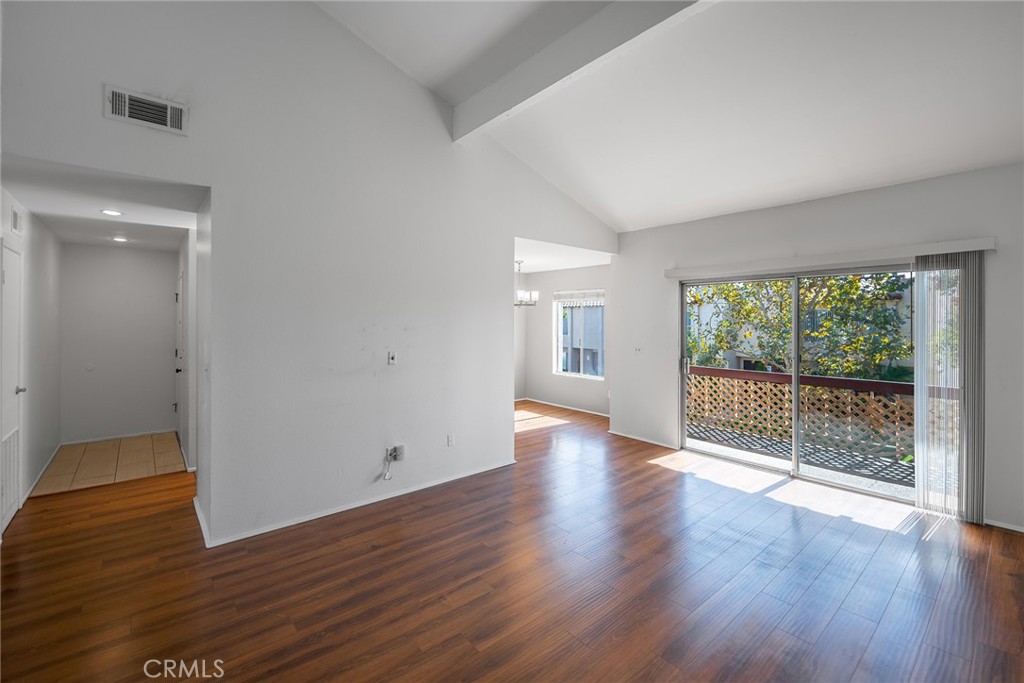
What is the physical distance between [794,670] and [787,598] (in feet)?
1.86

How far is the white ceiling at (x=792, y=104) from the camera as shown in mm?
2451

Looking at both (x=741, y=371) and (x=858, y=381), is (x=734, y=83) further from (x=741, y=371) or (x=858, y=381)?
(x=741, y=371)

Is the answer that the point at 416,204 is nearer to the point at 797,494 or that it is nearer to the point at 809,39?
the point at 809,39

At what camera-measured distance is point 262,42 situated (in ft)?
9.78

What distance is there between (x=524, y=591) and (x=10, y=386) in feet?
12.3

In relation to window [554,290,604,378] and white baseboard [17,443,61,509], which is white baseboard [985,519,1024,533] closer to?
window [554,290,604,378]

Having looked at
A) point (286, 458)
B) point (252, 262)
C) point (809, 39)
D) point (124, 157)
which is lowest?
point (286, 458)

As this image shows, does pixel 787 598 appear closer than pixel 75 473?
Yes

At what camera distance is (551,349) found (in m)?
7.88

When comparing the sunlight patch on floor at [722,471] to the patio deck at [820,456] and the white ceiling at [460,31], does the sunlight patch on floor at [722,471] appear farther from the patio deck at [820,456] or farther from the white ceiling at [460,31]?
the white ceiling at [460,31]

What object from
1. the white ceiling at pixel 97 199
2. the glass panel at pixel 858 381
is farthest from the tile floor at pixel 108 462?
the glass panel at pixel 858 381

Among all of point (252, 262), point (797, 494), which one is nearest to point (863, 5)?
point (797, 494)

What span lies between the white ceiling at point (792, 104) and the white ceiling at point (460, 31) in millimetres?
430

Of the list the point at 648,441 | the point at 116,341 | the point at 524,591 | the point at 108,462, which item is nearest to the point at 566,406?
the point at 648,441
